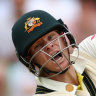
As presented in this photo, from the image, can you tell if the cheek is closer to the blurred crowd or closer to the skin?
the skin

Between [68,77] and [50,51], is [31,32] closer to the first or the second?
[50,51]

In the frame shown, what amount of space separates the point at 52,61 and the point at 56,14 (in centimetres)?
203

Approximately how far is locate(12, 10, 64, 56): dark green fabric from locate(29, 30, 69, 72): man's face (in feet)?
0.12

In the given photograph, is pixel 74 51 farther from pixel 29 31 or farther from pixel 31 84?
pixel 31 84

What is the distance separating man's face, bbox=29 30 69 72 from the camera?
1.69 metres

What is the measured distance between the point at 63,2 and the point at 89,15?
344 mm

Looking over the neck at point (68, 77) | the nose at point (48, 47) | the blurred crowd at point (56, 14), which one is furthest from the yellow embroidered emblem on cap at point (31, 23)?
the blurred crowd at point (56, 14)

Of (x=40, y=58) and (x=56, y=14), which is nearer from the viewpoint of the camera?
(x=40, y=58)

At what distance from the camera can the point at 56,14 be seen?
3686 mm

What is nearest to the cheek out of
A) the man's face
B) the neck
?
the man's face

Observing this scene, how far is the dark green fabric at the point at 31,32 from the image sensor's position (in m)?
1.68

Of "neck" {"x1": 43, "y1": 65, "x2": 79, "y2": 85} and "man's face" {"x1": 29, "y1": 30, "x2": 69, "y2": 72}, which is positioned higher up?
"man's face" {"x1": 29, "y1": 30, "x2": 69, "y2": 72}

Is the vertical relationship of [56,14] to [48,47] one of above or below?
below

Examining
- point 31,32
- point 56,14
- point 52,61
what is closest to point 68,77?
point 52,61
